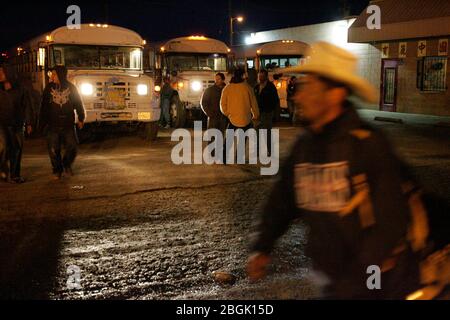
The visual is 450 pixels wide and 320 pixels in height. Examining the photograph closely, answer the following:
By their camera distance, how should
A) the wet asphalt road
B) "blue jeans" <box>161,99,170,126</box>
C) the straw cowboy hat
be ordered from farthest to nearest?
"blue jeans" <box>161,99,170,126</box>, the wet asphalt road, the straw cowboy hat

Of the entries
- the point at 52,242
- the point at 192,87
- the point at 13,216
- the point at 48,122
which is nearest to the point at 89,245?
the point at 52,242

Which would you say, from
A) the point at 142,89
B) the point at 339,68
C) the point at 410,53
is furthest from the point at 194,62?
the point at 339,68

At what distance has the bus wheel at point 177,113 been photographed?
19.9 m

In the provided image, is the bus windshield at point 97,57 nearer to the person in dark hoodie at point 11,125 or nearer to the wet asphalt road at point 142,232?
the wet asphalt road at point 142,232

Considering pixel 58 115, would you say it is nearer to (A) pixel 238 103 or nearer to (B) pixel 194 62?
(A) pixel 238 103

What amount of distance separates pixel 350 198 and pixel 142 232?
462cm

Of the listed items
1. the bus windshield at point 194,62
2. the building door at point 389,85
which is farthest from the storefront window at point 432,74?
the bus windshield at point 194,62

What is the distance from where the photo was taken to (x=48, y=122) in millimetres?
9836

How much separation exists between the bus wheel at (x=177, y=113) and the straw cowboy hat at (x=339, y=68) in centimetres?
1705

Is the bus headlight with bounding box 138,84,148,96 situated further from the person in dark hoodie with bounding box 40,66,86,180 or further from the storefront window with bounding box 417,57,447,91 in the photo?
the storefront window with bounding box 417,57,447,91

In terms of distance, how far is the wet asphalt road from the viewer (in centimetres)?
519

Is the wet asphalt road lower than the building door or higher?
lower

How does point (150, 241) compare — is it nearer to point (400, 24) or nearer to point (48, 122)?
point (48, 122)

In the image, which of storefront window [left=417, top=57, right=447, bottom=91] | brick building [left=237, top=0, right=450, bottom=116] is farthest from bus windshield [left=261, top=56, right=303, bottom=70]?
storefront window [left=417, top=57, right=447, bottom=91]
